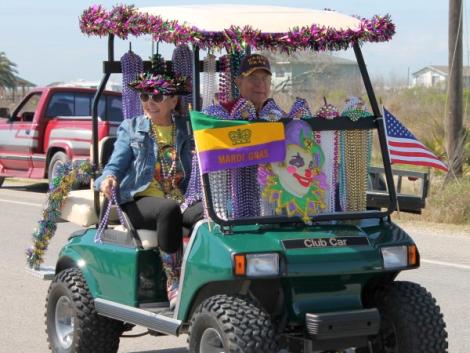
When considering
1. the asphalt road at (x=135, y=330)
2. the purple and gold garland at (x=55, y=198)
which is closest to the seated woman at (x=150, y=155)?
the purple and gold garland at (x=55, y=198)

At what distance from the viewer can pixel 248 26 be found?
530cm

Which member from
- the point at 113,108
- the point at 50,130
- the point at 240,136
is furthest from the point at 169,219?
the point at 50,130

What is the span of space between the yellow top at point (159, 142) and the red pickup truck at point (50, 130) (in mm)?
11451

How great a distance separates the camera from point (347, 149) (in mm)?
5602

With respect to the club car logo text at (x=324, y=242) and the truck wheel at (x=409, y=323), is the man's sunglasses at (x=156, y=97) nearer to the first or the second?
the club car logo text at (x=324, y=242)

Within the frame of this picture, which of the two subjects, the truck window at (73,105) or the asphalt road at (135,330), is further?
the truck window at (73,105)

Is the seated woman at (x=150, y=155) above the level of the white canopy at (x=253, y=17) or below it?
below

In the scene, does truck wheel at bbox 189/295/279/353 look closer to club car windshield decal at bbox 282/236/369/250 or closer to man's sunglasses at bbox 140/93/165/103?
club car windshield decal at bbox 282/236/369/250

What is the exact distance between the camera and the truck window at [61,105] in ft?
60.7

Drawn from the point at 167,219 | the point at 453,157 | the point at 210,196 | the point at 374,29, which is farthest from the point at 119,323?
the point at 453,157

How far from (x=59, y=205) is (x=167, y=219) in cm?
130

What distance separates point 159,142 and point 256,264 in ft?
4.50

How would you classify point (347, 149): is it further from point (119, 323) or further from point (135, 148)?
point (119, 323)

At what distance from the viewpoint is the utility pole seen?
16.0 m
